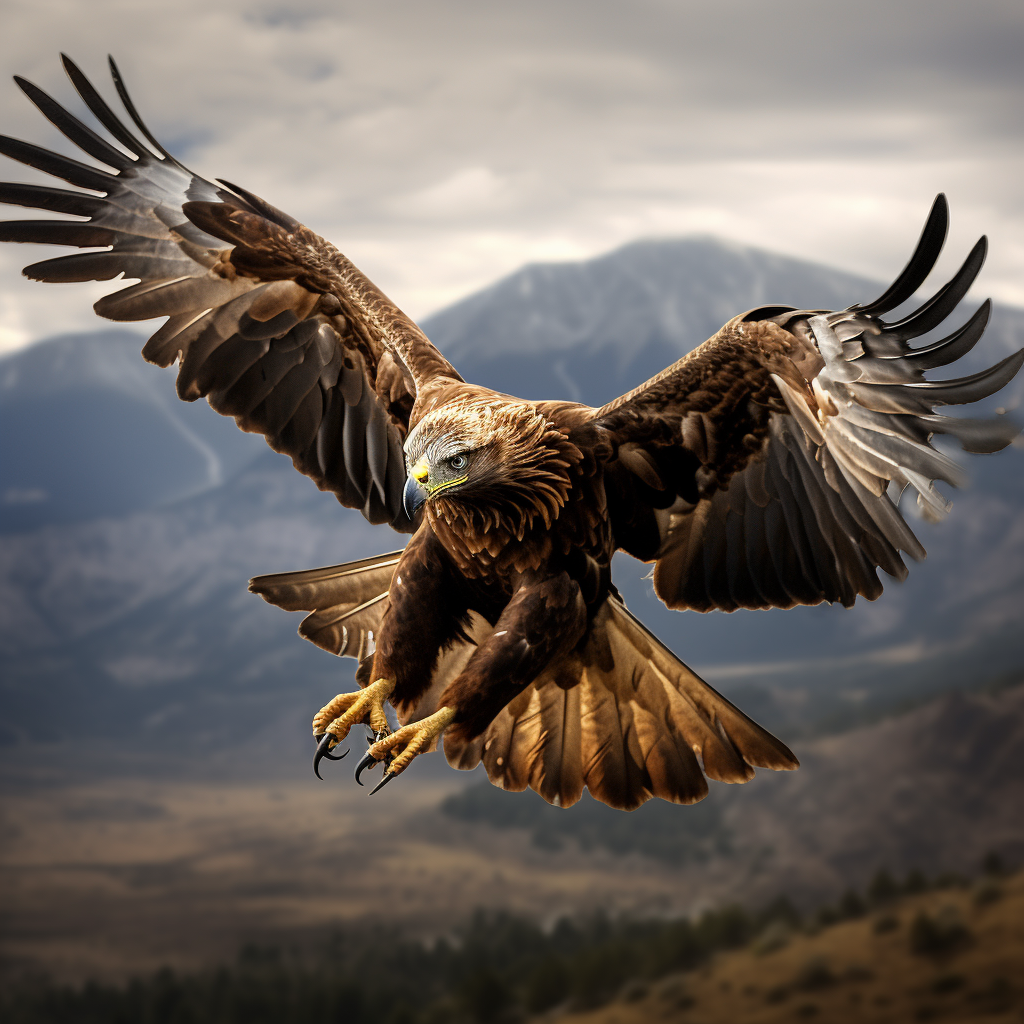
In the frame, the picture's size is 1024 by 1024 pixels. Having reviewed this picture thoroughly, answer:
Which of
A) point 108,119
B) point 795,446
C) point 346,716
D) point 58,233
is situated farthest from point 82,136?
point 795,446

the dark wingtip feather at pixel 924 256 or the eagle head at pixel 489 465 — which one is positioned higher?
the dark wingtip feather at pixel 924 256

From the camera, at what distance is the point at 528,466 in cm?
253

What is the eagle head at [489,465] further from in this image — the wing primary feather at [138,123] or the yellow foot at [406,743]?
the wing primary feather at [138,123]

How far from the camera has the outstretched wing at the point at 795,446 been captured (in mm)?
2463

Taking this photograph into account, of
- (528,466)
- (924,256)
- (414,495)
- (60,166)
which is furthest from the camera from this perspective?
(60,166)

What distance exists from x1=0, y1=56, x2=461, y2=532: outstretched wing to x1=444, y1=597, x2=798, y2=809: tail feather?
80 cm

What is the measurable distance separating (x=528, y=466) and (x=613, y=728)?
0.86 m

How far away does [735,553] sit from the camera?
3.12m

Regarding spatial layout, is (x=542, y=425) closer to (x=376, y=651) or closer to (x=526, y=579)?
(x=526, y=579)

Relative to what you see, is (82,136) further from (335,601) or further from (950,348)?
(950,348)

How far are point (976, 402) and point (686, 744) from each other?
3.72ft

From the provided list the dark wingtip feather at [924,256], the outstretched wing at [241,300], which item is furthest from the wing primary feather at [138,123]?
the dark wingtip feather at [924,256]

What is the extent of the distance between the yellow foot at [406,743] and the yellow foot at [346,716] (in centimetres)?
11

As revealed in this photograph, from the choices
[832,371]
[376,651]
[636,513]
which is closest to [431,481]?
[376,651]
